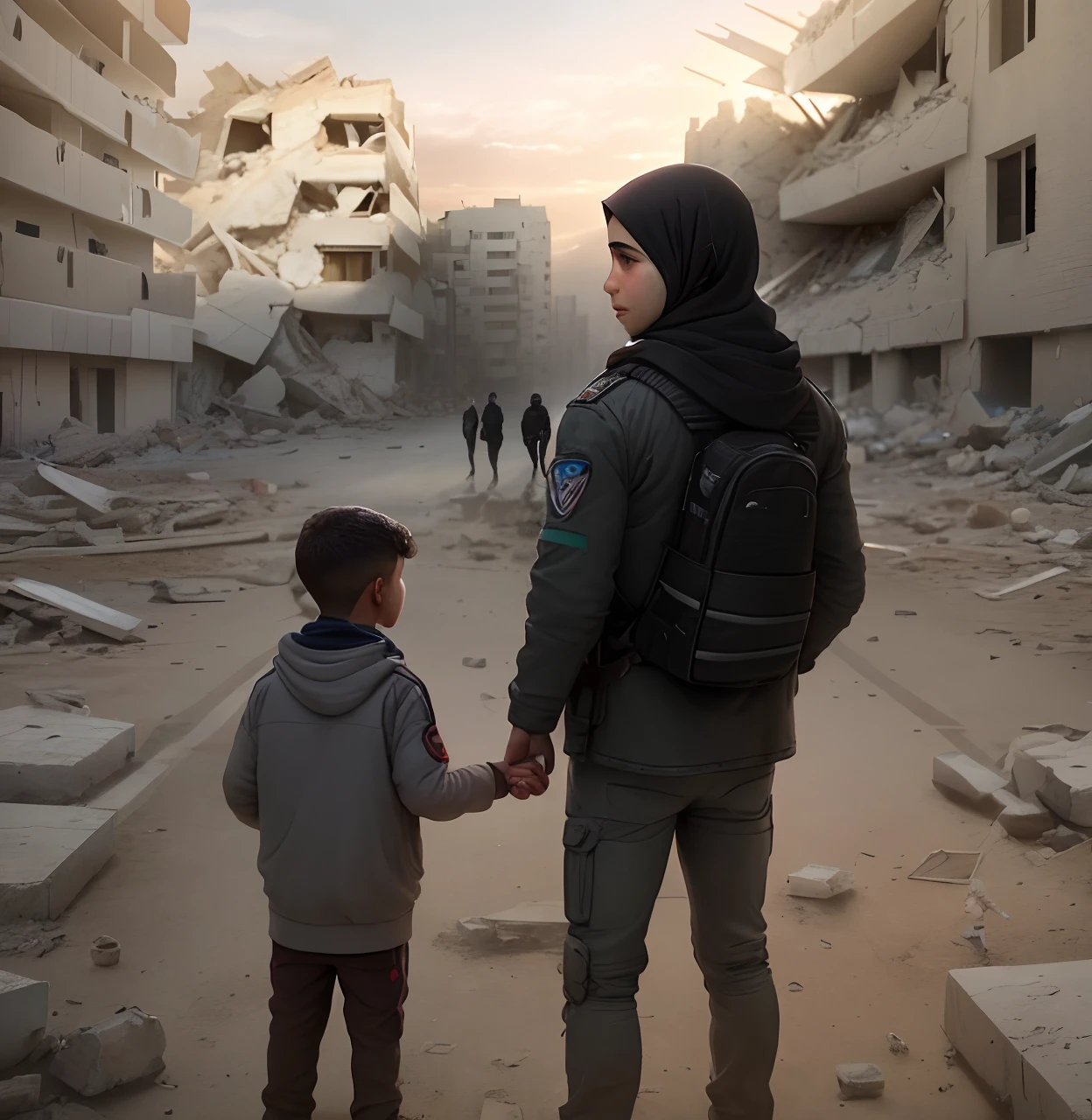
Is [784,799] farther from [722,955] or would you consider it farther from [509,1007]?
[722,955]

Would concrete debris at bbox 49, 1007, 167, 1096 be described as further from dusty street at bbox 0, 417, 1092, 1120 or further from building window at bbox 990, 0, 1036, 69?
building window at bbox 990, 0, 1036, 69

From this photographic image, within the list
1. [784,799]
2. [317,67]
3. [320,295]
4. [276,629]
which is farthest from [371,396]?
[784,799]

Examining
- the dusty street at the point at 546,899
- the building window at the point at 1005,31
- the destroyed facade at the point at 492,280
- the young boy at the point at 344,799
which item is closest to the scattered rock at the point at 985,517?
the dusty street at the point at 546,899

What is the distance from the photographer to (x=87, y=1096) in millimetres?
2412

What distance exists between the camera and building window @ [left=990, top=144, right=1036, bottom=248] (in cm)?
1952

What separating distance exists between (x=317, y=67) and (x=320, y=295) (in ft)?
28.6

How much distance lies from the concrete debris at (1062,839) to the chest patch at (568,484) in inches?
104

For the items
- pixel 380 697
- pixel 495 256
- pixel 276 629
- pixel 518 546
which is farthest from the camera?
pixel 495 256

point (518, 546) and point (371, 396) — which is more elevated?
point (371, 396)

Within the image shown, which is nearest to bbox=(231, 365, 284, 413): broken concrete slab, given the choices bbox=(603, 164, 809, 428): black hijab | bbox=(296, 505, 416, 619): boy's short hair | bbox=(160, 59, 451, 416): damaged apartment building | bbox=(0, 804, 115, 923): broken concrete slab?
bbox=(160, 59, 451, 416): damaged apartment building

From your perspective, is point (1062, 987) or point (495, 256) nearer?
point (1062, 987)

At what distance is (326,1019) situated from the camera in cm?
208

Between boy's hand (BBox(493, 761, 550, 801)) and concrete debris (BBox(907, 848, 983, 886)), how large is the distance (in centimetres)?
208

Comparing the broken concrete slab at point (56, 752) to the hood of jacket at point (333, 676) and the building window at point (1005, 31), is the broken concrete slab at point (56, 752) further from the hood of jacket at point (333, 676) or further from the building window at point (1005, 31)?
the building window at point (1005, 31)
